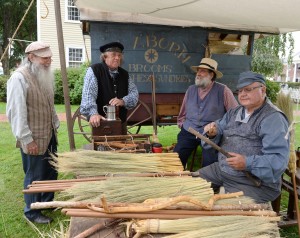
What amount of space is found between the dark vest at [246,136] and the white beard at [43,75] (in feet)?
5.46

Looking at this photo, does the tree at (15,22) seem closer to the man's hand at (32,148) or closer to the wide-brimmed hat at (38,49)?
the wide-brimmed hat at (38,49)

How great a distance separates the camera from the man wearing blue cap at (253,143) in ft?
6.96

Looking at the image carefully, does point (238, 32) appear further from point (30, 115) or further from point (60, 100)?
point (60, 100)

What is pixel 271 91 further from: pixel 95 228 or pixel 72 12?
pixel 72 12

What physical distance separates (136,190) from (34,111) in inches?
63.5

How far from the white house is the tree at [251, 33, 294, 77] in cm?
772

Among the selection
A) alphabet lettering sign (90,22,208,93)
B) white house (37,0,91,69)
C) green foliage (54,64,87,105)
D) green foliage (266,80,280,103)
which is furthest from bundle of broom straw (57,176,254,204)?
white house (37,0,91,69)

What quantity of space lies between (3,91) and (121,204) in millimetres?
12573

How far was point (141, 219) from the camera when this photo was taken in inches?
54.0

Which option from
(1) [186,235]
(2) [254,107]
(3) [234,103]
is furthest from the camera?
(3) [234,103]

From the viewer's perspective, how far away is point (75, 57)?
16.1 metres

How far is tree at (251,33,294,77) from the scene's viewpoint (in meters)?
14.1

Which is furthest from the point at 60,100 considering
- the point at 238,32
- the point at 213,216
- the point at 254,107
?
the point at 213,216

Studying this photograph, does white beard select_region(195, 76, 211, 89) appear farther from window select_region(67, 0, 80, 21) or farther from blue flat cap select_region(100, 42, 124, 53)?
window select_region(67, 0, 80, 21)
